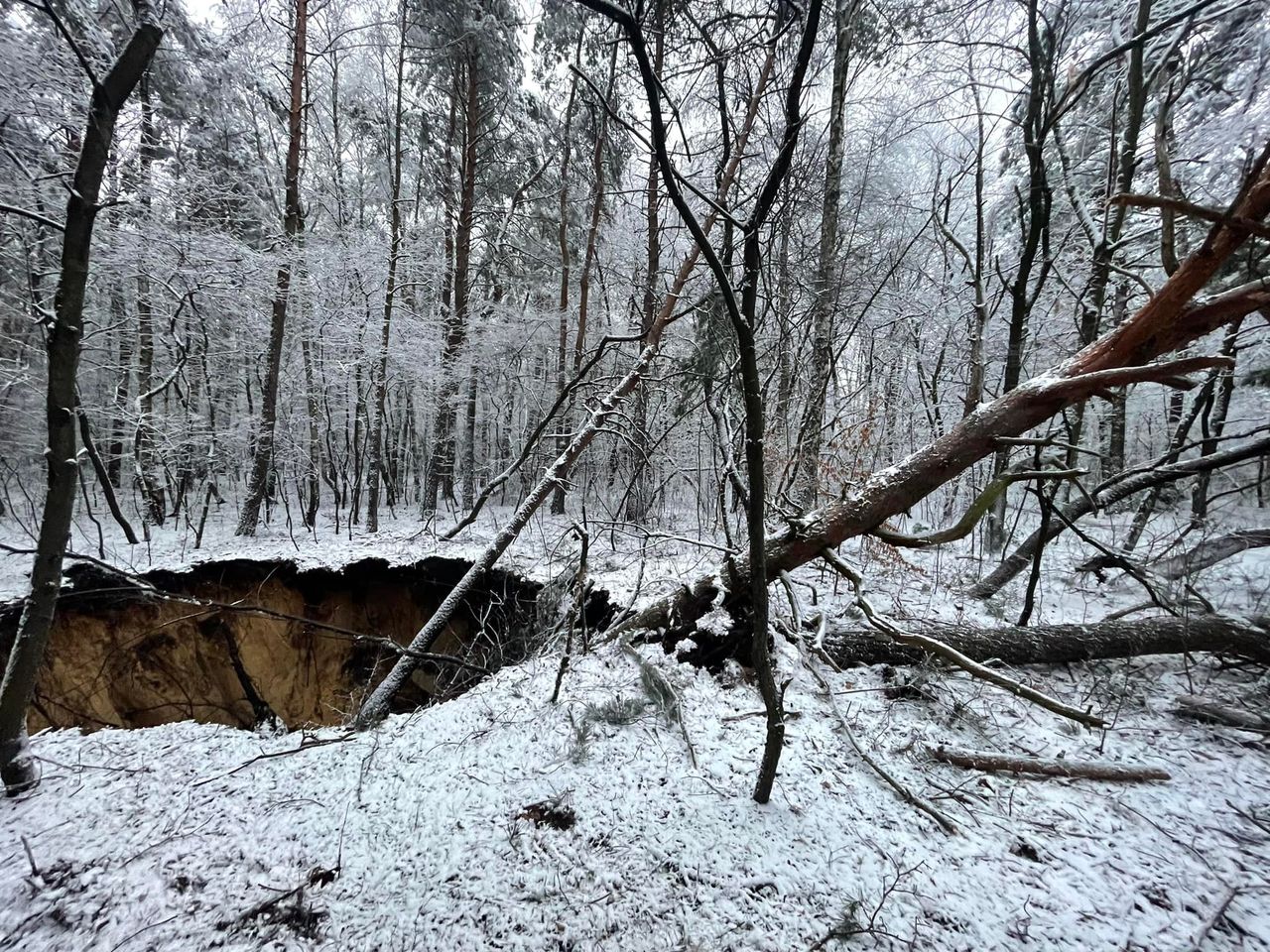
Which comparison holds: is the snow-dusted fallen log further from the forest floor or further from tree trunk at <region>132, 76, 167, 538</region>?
tree trunk at <region>132, 76, 167, 538</region>

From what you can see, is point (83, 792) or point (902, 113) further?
point (902, 113)

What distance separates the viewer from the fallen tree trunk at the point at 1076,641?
9.12 feet

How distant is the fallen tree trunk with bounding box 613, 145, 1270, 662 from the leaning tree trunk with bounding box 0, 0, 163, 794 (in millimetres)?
3062

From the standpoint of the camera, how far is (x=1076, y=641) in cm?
301

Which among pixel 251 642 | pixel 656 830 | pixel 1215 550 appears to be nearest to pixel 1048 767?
pixel 656 830

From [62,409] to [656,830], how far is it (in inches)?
131

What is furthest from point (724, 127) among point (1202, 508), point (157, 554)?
point (157, 554)

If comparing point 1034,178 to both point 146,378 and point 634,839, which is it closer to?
point 634,839

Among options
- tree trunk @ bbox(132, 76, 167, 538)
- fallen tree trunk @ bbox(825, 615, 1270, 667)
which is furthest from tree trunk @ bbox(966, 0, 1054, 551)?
tree trunk @ bbox(132, 76, 167, 538)

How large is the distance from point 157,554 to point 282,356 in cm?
644

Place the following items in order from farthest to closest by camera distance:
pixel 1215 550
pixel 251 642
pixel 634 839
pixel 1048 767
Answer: pixel 251 642 → pixel 1215 550 → pixel 1048 767 → pixel 634 839

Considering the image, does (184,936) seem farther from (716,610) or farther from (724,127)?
(724,127)

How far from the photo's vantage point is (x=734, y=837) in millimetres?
1905

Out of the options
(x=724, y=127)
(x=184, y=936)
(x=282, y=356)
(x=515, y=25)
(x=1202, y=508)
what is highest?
(x=515, y=25)
